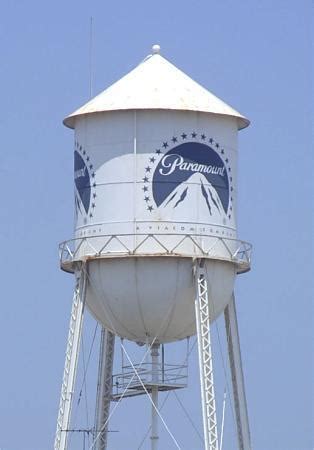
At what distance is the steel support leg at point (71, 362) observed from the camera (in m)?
72.0

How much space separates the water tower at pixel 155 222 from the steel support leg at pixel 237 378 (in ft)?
5.20

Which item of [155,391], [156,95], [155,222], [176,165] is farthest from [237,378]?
[156,95]

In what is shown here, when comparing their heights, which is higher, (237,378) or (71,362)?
(237,378)

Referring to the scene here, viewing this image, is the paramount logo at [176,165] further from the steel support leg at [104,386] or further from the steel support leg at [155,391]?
the steel support leg at [104,386]

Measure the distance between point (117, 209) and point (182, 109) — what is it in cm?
334

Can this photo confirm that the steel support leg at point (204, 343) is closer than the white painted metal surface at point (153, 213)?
Yes

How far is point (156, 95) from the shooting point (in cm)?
7194

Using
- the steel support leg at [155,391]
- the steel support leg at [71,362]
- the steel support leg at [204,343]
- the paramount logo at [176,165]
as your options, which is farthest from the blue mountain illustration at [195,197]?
the steel support leg at [155,391]

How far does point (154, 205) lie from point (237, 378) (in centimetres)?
644

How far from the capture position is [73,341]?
7244cm

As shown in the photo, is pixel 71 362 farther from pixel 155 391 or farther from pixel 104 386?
pixel 104 386

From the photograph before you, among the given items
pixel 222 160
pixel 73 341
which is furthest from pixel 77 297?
pixel 222 160

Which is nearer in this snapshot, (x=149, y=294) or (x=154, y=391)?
(x=149, y=294)

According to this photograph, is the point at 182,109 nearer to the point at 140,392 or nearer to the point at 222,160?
the point at 222,160
